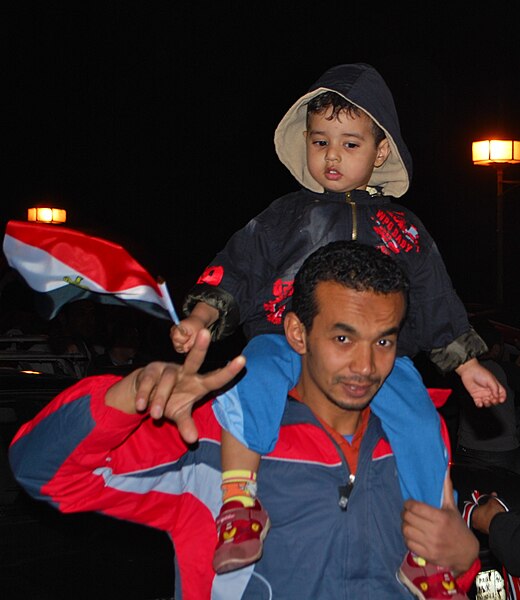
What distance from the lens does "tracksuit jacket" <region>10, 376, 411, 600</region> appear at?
263 cm

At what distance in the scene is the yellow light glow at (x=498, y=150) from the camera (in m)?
15.8

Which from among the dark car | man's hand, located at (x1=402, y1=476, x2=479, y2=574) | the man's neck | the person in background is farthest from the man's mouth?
the person in background

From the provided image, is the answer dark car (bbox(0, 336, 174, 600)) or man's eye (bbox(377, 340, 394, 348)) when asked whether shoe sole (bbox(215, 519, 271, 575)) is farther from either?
A: dark car (bbox(0, 336, 174, 600))


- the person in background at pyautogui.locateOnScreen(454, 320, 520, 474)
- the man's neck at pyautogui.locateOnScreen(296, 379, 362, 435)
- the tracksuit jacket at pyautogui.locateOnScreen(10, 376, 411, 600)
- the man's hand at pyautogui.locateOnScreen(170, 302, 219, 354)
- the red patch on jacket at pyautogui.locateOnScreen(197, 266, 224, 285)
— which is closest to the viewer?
the tracksuit jacket at pyautogui.locateOnScreen(10, 376, 411, 600)

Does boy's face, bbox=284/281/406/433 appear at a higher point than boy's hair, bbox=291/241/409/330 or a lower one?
lower

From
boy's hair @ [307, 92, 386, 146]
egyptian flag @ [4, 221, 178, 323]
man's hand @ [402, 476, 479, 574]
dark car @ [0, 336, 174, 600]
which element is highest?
boy's hair @ [307, 92, 386, 146]

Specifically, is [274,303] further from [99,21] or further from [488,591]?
[99,21]

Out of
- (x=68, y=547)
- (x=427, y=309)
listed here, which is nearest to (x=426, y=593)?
(x=427, y=309)

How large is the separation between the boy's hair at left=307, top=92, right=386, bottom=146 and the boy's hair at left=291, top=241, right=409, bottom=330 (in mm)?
550

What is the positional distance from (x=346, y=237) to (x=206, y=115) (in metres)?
21.6

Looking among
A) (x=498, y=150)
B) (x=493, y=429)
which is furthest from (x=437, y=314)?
(x=498, y=150)

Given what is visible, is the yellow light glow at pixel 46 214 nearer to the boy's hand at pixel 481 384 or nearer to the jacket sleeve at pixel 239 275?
the jacket sleeve at pixel 239 275

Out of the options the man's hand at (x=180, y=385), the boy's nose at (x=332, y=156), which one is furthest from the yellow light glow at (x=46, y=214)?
the man's hand at (x=180, y=385)

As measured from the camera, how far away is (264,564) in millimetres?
2824
